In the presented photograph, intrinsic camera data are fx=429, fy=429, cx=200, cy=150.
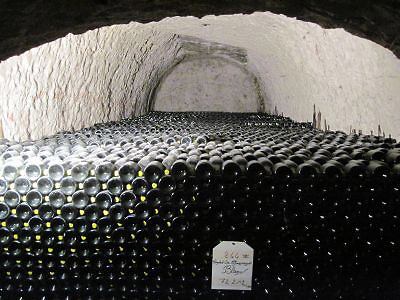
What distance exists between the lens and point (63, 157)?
1537mm

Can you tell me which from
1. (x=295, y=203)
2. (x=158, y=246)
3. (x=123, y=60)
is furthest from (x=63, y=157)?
(x=123, y=60)

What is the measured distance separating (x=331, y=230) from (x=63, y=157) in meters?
0.96

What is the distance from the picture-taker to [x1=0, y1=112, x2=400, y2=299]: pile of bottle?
1400mm

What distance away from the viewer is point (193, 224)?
1.43 metres

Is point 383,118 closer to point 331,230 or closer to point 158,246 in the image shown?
point 331,230

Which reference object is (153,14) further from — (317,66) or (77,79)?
(317,66)

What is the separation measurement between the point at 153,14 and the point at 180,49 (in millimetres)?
4277

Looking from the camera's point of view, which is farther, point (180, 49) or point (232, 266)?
point (180, 49)

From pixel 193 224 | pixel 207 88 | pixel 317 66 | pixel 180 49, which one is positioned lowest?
pixel 193 224

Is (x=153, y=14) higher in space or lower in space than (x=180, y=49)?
lower

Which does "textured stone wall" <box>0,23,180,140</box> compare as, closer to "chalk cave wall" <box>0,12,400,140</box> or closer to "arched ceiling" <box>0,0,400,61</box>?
"chalk cave wall" <box>0,12,400,140</box>

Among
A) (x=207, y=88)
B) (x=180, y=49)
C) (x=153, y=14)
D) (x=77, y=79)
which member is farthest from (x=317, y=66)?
(x=207, y=88)

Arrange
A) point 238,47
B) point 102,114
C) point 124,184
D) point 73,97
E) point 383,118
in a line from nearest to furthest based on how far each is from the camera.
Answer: point 124,184 → point 383,118 → point 73,97 → point 102,114 → point 238,47

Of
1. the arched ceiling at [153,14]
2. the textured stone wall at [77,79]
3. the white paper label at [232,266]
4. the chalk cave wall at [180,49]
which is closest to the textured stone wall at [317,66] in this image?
the chalk cave wall at [180,49]
